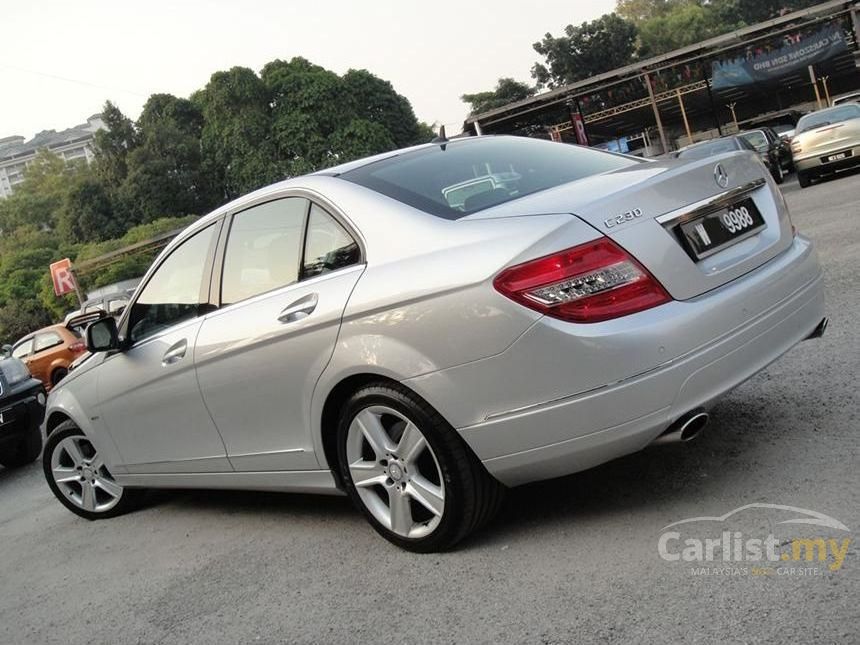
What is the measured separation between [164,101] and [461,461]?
8428cm

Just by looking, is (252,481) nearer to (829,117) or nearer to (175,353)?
(175,353)

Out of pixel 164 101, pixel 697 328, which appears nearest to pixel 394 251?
pixel 697 328

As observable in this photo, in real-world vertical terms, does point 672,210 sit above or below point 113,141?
below

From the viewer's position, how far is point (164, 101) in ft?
265

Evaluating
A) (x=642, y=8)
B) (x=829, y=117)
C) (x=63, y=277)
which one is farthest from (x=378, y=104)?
(x=642, y=8)

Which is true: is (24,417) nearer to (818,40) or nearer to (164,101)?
(818,40)

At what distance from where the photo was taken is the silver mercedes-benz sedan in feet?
9.37

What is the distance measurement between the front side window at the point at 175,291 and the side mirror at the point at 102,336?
0.33 ft

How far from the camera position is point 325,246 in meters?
3.58

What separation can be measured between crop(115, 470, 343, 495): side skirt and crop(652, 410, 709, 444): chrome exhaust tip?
56.3 inches

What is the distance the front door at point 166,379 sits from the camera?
4160 millimetres

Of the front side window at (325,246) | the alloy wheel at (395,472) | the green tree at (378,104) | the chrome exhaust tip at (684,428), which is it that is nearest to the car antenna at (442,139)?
the front side window at (325,246)

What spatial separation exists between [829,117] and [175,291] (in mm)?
15320

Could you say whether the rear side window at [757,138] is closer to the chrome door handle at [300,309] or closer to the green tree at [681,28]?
the chrome door handle at [300,309]
